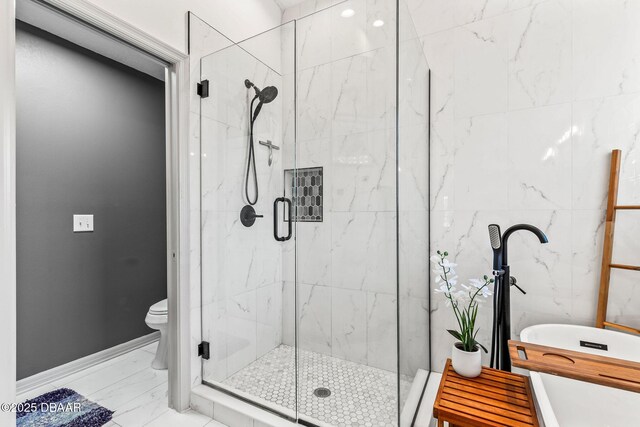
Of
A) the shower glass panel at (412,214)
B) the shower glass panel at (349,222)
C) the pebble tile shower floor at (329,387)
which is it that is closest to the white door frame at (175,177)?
the pebble tile shower floor at (329,387)

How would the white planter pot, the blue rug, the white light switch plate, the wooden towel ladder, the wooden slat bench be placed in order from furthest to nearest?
the white light switch plate < the blue rug < the wooden towel ladder < the white planter pot < the wooden slat bench

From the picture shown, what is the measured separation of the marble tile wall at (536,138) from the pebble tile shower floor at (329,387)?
67 centimetres

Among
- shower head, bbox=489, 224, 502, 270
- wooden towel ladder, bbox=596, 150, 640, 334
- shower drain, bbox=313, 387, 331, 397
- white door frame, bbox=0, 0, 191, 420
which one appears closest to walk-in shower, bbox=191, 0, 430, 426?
shower drain, bbox=313, 387, 331, 397

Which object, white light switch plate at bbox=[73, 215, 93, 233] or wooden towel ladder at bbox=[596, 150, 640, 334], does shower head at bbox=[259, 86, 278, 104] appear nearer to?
white light switch plate at bbox=[73, 215, 93, 233]

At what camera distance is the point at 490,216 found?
6.33 feet

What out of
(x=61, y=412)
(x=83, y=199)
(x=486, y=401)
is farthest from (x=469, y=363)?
(x=83, y=199)

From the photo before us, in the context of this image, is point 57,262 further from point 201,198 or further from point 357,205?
point 357,205

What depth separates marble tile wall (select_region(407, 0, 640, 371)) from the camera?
64.8 inches

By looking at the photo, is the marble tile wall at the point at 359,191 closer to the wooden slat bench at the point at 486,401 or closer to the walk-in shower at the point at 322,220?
the walk-in shower at the point at 322,220

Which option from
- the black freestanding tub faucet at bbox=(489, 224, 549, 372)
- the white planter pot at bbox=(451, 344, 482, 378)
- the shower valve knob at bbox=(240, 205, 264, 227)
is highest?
the shower valve knob at bbox=(240, 205, 264, 227)

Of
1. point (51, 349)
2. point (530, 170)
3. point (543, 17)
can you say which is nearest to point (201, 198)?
point (51, 349)

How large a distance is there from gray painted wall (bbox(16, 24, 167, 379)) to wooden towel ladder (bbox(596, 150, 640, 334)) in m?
3.21

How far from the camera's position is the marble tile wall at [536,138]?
165cm

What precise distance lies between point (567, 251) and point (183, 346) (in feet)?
7.38
